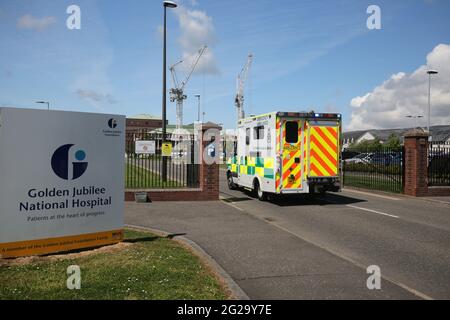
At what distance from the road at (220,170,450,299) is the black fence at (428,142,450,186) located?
7.44 ft

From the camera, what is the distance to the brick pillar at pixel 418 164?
51.5ft

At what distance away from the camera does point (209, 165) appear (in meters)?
13.4

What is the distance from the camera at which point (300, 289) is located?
500 cm

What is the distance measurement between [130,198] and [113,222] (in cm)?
606

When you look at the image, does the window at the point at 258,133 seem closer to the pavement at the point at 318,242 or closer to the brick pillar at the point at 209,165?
the brick pillar at the point at 209,165

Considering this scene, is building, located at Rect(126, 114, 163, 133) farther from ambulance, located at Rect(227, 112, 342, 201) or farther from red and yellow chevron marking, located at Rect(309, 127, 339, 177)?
red and yellow chevron marking, located at Rect(309, 127, 339, 177)

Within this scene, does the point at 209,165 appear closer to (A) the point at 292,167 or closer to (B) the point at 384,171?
(A) the point at 292,167

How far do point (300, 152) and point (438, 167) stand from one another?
7997 mm

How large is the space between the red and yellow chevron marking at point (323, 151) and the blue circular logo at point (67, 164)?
7858 millimetres

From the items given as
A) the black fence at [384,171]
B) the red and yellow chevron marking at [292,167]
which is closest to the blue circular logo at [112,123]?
the red and yellow chevron marking at [292,167]

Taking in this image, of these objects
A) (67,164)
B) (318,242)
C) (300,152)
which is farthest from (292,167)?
(67,164)

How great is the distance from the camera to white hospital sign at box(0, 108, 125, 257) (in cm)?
581

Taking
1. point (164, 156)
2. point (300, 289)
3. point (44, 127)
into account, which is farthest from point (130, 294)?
point (164, 156)

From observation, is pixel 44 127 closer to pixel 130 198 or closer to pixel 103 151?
pixel 103 151
